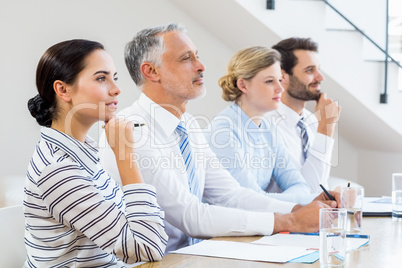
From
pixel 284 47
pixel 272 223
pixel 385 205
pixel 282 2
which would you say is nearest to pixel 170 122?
pixel 272 223

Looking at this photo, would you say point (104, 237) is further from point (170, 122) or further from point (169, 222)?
point (170, 122)

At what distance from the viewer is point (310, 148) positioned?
9.59 ft

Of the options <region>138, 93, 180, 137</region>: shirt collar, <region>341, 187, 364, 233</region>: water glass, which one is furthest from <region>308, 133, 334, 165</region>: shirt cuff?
<region>138, 93, 180, 137</region>: shirt collar

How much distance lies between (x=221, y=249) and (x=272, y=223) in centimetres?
27

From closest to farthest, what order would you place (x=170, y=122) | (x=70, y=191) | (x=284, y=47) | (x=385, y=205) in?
(x=70, y=191) → (x=170, y=122) → (x=385, y=205) → (x=284, y=47)

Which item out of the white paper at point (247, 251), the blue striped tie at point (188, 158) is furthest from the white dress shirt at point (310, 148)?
the white paper at point (247, 251)

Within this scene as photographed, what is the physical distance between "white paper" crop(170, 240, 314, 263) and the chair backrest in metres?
0.41

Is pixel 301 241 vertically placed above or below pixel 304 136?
below

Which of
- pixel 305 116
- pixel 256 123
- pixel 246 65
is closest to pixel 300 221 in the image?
pixel 256 123

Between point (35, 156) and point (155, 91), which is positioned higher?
point (155, 91)

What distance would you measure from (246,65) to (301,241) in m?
1.25

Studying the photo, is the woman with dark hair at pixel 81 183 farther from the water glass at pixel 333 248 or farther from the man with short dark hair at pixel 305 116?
the man with short dark hair at pixel 305 116

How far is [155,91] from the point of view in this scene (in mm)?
2023

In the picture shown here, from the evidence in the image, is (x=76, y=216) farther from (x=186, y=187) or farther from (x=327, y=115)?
(x=327, y=115)
